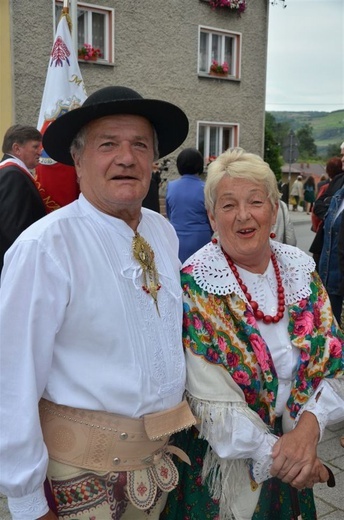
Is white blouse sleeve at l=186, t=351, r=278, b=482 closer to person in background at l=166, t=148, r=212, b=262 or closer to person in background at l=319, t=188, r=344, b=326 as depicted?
person in background at l=319, t=188, r=344, b=326

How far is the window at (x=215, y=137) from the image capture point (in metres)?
16.0

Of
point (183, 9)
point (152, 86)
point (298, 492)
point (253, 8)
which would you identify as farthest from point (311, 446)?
point (253, 8)

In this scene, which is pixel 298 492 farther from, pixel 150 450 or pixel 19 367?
pixel 19 367

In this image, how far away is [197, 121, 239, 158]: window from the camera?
15961mm

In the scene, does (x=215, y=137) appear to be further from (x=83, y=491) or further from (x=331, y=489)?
(x=83, y=491)

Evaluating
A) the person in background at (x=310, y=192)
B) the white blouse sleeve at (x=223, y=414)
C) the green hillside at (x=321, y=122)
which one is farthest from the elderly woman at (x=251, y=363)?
the green hillside at (x=321, y=122)

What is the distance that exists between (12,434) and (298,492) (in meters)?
1.21

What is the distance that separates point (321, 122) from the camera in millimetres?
173000

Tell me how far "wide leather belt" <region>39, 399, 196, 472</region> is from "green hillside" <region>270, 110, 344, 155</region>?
150 metres

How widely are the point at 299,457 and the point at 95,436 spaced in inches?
28.0

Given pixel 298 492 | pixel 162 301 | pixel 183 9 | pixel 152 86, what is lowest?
pixel 298 492

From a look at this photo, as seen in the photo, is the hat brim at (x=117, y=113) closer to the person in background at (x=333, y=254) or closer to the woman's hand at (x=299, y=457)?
the woman's hand at (x=299, y=457)

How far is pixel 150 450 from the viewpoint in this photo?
1.72 metres

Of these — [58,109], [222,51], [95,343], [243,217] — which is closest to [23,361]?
[95,343]
